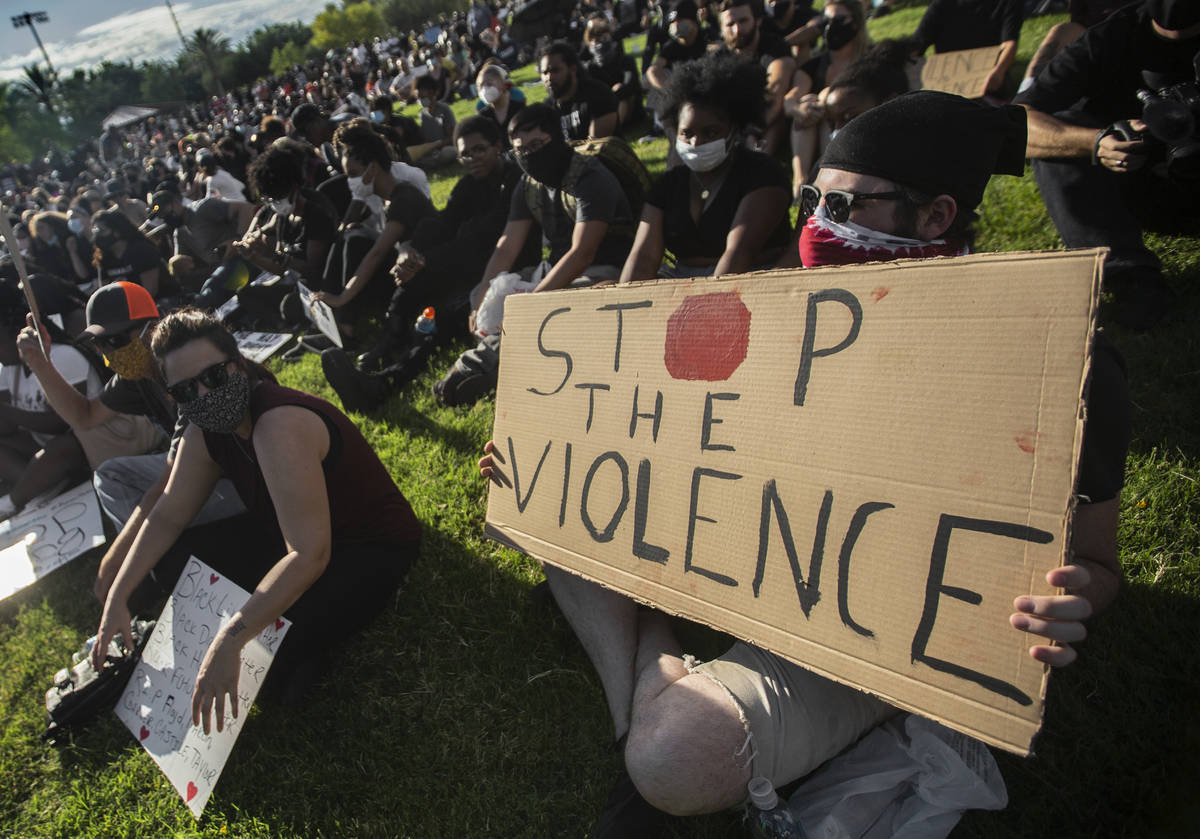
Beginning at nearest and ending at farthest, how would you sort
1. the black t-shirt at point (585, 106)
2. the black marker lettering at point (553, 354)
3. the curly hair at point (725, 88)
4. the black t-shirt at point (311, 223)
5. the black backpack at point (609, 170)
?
the black marker lettering at point (553, 354), the curly hair at point (725, 88), the black backpack at point (609, 170), the black t-shirt at point (311, 223), the black t-shirt at point (585, 106)

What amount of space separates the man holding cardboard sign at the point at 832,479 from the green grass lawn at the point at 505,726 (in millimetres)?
410

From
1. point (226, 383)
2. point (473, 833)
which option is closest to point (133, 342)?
point (226, 383)

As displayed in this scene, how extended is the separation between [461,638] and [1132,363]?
9.98 feet

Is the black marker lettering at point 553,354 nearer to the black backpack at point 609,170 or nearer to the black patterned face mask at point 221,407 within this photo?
the black patterned face mask at point 221,407

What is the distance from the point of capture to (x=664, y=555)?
1.50 meters

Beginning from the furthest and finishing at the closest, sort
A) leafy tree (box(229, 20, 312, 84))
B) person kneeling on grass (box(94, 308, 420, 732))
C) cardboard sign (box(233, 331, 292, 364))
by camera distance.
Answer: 1. leafy tree (box(229, 20, 312, 84))
2. cardboard sign (box(233, 331, 292, 364))
3. person kneeling on grass (box(94, 308, 420, 732))

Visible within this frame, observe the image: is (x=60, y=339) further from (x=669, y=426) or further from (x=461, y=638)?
(x=669, y=426)

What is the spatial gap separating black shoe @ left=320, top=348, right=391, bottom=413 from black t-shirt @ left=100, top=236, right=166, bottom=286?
179 inches

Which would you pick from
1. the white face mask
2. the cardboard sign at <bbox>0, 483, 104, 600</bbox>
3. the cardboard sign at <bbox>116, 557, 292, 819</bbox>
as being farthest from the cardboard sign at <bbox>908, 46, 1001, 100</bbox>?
the cardboard sign at <bbox>0, 483, 104, 600</bbox>

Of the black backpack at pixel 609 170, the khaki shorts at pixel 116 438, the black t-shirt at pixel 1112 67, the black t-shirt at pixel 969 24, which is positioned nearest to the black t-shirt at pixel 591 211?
the black backpack at pixel 609 170

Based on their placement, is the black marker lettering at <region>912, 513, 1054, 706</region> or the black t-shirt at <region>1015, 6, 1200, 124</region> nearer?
the black marker lettering at <region>912, 513, 1054, 706</region>

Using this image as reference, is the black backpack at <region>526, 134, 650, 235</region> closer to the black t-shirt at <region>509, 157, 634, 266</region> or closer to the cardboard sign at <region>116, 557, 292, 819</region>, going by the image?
the black t-shirt at <region>509, 157, 634, 266</region>

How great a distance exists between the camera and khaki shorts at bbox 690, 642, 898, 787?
1.51 m

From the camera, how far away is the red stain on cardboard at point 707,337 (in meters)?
1.44
